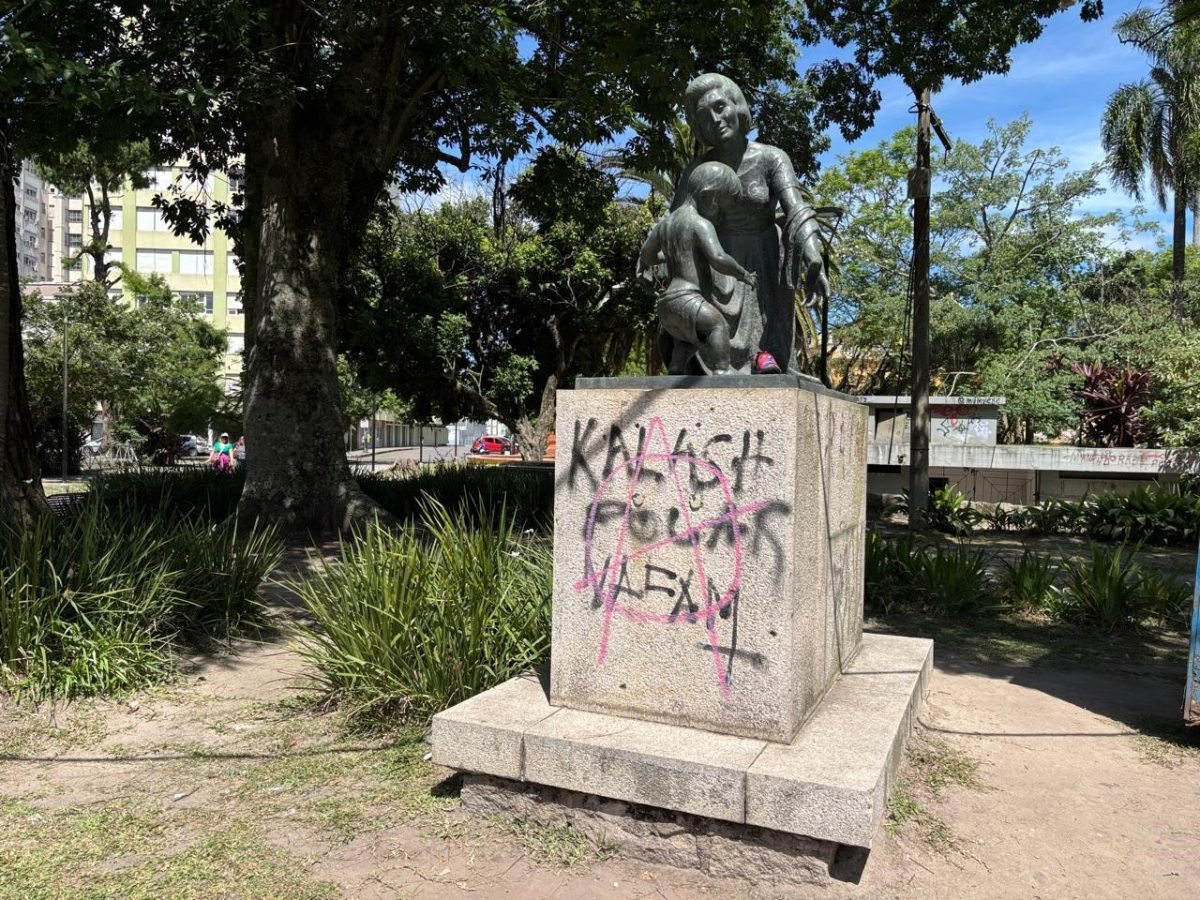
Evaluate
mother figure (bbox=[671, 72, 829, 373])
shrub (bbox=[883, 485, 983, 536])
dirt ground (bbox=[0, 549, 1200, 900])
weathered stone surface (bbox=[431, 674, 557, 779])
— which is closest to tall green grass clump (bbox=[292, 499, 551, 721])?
dirt ground (bbox=[0, 549, 1200, 900])

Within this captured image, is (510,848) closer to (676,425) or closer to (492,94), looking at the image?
(676,425)

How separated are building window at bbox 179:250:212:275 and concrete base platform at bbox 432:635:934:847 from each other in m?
59.9

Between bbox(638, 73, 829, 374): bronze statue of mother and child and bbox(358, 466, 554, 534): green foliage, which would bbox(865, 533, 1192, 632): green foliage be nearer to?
bbox(638, 73, 829, 374): bronze statue of mother and child

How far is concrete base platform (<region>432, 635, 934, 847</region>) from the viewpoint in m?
2.92

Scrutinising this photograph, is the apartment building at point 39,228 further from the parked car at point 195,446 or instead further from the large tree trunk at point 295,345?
the large tree trunk at point 295,345

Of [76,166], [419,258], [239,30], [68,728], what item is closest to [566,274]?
[419,258]

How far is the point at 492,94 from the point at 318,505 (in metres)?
5.24

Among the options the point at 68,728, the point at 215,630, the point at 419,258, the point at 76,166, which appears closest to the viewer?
the point at 68,728

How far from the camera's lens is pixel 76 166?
Result: 31141 mm

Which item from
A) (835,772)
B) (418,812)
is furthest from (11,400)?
(835,772)

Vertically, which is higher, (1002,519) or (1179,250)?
(1179,250)

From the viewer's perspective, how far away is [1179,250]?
1115 inches

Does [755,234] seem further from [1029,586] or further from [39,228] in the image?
[39,228]

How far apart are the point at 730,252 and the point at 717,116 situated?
608 millimetres
